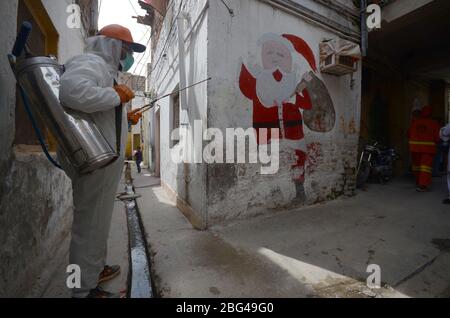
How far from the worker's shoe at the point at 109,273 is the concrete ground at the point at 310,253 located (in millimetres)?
345

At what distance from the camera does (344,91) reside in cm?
500

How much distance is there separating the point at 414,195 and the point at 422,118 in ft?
5.43

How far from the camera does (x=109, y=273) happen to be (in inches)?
90.7

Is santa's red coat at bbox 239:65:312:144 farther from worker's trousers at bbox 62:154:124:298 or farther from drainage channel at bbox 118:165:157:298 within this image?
worker's trousers at bbox 62:154:124:298

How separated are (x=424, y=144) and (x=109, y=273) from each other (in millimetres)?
6030

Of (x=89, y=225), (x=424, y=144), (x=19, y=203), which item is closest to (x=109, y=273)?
(x=89, y=225)

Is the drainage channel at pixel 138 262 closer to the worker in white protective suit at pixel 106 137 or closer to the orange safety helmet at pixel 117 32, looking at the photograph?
the worker in white protective suit at pixel 106 137

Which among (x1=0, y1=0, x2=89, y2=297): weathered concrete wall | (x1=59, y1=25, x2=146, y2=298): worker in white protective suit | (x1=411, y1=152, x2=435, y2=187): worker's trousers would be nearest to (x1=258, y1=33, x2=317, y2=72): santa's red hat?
(x1=59, y1=25, x2=146, y2=298): worker in white protective suit

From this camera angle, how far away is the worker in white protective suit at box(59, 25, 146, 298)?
5.80ft

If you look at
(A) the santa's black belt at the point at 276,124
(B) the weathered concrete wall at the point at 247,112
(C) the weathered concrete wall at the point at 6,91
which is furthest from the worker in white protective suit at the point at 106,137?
(A) the santa's black belt at the point at 276,124

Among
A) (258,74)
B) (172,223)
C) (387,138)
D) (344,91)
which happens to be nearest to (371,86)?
(387,138)

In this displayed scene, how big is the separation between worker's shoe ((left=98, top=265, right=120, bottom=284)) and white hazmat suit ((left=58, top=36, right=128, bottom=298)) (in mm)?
355

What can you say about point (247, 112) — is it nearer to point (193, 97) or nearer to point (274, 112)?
point (274, 112)

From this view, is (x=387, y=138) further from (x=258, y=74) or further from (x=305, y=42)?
(x=258, y=74)
